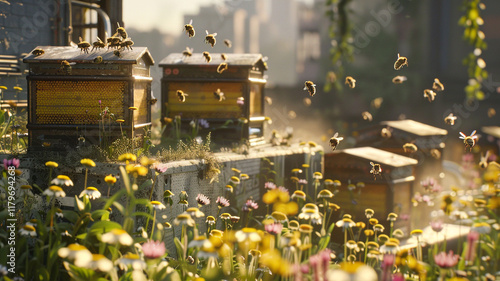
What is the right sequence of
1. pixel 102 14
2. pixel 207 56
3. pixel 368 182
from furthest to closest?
pixel 102 14
pixel 207 56
pixel 368 182

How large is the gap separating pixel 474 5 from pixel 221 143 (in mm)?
4478

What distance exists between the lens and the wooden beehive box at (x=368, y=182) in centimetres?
751

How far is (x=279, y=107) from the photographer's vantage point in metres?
21.1

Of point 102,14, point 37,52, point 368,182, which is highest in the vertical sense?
point 102,14

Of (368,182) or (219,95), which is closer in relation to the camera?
(368,182)

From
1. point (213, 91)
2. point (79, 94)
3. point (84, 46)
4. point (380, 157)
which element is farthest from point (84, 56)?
point (380, 157)

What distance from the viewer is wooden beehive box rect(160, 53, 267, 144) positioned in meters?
8.17

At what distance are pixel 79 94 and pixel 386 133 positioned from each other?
4.93 m

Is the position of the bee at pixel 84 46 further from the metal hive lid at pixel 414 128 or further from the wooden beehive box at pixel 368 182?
the metal hive lid at pixel 414 128

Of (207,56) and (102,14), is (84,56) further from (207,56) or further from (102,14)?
(102,14)

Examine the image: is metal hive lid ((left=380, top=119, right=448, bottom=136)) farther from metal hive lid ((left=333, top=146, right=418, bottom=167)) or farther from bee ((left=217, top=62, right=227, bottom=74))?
bee ((left=217, top=62, right=227, bottom=74))

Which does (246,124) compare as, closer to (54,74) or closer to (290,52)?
(54,74)

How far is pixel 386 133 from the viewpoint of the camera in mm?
9172

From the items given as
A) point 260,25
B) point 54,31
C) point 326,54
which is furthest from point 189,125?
point 260,25
